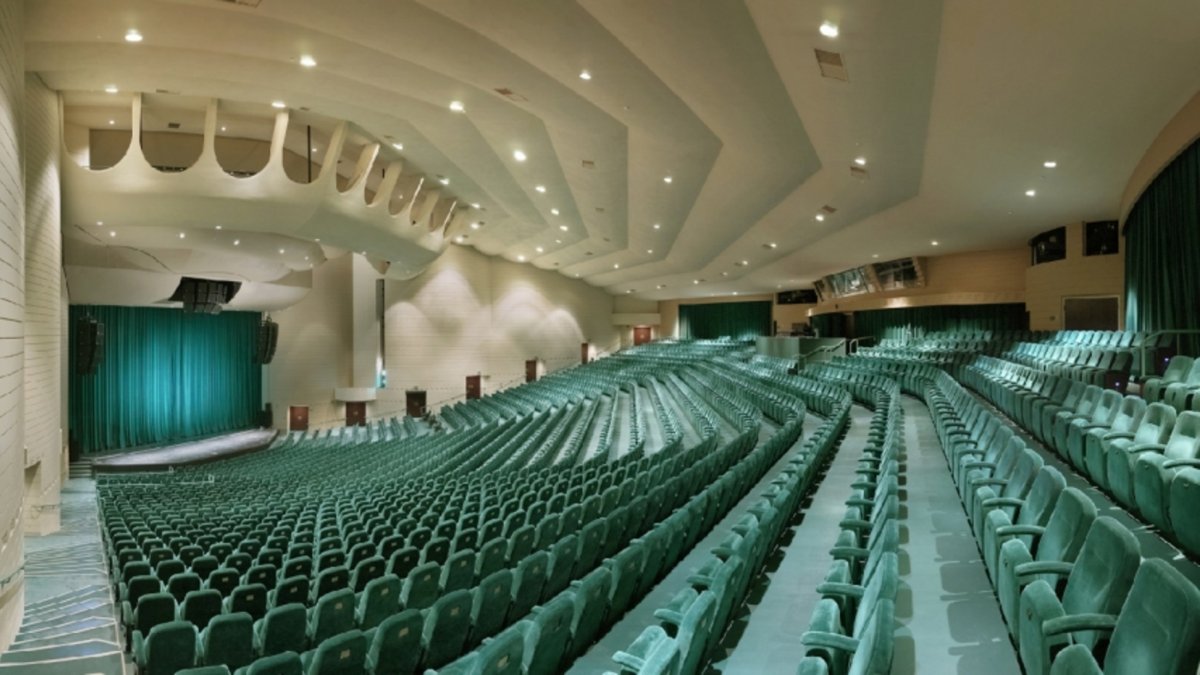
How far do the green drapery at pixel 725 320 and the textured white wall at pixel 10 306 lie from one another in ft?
89.2

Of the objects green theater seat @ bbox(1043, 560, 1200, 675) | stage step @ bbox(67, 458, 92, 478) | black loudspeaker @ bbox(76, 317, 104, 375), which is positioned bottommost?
stage step @ bbox(67, 458, 92, 478)

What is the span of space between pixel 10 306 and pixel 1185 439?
8.81 metres

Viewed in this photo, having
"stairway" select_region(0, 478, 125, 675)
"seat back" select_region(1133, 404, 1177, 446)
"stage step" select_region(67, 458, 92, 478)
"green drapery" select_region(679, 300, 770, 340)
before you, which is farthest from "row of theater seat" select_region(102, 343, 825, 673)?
"green drapery" select_region(679, 300, 770, 340)

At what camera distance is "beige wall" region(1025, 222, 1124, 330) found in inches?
547

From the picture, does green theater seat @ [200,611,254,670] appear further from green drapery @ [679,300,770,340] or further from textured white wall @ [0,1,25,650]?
green drapery @ [679,300,770,340]

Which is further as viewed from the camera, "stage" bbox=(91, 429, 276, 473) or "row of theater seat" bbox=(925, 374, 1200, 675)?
"stage" bbox=(91, 429, 276, 473)

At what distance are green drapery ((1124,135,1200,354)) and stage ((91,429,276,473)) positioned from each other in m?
18.3

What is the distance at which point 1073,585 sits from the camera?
84.2 inches

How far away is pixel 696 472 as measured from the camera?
5730mm

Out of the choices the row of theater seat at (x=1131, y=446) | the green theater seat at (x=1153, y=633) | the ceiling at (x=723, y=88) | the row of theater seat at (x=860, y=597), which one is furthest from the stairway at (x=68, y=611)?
the ceiling at (x=723, y=88)

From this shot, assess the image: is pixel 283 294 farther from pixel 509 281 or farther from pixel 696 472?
pixel 696 472

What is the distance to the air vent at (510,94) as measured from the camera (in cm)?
1004

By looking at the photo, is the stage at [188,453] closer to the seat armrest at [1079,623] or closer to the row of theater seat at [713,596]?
the row of theater seat at [713,596]

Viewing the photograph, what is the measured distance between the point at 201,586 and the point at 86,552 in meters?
5.28
